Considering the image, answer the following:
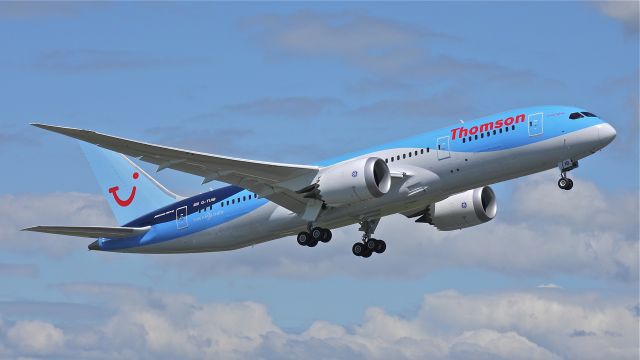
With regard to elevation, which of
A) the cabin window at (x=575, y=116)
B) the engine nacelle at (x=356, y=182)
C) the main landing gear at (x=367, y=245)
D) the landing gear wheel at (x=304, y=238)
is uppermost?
the cabin window at (x=575, y=116)

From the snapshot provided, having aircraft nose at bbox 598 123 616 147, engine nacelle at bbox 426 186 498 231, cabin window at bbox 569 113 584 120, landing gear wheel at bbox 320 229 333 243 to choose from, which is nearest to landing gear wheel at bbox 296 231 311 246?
landing gear wheel at bbox 320 229 333 243

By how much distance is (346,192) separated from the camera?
5919 cm

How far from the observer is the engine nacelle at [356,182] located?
5872cm

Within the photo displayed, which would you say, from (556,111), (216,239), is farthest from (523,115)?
(216,239)

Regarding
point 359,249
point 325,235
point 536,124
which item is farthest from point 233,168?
point 536,124

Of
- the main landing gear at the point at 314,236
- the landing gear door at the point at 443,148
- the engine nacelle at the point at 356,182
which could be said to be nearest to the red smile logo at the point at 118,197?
the main landing gear at the point at 314,236

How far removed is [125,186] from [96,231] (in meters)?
6.48

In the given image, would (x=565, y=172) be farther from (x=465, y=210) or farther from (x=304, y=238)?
(x=304, y=238)

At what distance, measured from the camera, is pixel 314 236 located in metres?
62.3

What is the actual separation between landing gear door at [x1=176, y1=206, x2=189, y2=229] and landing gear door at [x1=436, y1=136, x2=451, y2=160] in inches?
607

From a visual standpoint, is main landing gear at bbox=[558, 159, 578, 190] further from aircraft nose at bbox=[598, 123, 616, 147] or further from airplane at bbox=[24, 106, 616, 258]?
aircraft nose at bbox=[598, 123, 616, 147]

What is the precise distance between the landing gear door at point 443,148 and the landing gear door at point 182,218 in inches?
607

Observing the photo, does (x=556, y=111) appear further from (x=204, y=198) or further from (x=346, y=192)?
(x=204, y=198)

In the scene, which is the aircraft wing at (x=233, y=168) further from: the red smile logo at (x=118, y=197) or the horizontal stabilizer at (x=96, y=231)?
the red smile logo at (x=118, y=197)
